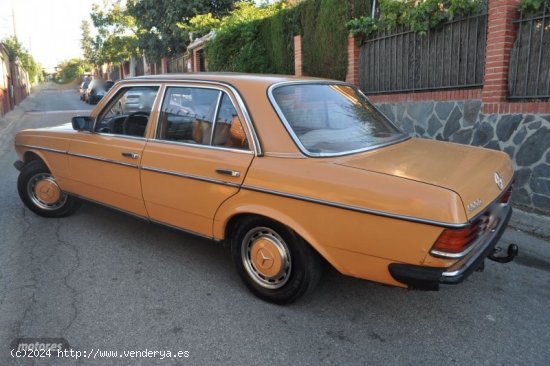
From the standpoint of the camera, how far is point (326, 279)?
3.71 meters

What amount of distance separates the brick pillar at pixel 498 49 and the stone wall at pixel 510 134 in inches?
9.8

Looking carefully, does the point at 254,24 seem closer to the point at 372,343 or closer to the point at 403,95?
the point at 403,95

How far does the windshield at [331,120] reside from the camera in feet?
10.4

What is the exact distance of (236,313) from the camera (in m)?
3.21

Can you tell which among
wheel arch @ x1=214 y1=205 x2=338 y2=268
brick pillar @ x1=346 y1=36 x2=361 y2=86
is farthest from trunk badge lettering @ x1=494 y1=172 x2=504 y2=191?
brick pillar @ x1=346 y1=36 x2=361 y2=86

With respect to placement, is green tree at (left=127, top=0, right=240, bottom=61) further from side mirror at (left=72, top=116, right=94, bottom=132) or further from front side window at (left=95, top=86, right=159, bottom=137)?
front side window at (left=95, top=86, right=159, bottom=137)

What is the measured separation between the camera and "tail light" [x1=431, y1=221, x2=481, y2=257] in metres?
2.46

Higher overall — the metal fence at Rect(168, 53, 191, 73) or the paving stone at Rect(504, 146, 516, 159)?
the metal fence at Rect(168, 53, 191, 73)

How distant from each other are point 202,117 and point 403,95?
16.2 ft

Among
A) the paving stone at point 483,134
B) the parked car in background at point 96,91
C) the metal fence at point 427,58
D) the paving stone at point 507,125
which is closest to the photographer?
the paving stone at point 507,125

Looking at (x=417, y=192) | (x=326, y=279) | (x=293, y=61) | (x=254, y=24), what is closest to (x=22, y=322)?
(x=326, y=279)

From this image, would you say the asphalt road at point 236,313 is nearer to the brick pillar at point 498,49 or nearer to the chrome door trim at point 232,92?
the chrome door trim at point 232,92

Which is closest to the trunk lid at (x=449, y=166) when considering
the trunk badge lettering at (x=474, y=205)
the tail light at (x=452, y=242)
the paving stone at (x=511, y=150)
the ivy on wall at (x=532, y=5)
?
the trunk badge lettering at (x=474, y=205)

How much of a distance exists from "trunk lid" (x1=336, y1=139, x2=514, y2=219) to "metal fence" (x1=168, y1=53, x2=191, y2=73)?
1719cm
